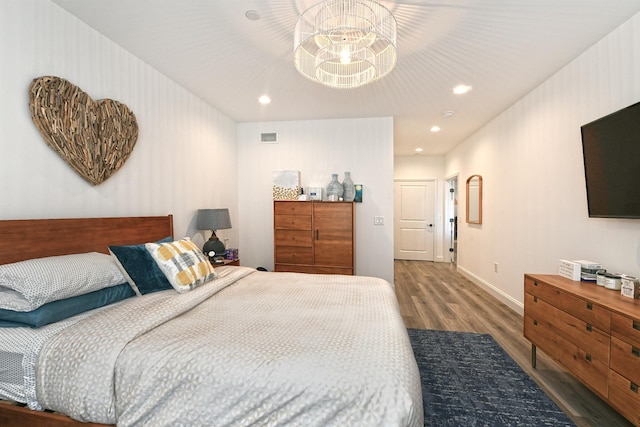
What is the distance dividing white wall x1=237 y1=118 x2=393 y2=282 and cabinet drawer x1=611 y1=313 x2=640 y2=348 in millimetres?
2671

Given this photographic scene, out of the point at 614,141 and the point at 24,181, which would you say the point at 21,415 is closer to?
the point at 24,181

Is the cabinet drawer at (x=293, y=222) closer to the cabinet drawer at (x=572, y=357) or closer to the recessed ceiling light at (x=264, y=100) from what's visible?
the recessed ceiling light at (x=264, y=100)

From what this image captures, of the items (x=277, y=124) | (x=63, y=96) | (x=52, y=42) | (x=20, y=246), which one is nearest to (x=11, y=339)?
(x=20, y=246)

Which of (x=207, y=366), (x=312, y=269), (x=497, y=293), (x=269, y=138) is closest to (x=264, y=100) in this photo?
(x=269, y=138)

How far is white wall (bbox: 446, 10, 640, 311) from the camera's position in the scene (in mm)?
2084

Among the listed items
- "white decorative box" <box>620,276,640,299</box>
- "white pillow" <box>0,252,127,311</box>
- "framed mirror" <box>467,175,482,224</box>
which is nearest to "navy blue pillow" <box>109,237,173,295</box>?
"white pillow" <box>0,252,127,311</box>

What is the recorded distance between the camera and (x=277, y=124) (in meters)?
4.42

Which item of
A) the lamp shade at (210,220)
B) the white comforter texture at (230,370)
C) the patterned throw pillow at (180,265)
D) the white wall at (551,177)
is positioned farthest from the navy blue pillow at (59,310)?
the white wall at (551,177)

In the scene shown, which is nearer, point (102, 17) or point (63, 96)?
point (63, 96)

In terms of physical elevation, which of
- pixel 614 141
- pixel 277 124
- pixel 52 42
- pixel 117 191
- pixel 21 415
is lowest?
pixel 21 415

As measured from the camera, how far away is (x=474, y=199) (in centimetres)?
497

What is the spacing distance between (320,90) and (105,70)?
206cm

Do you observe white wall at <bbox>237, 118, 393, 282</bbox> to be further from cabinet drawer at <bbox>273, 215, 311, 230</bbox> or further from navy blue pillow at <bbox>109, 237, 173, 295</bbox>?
navy blue pillow at <bbox>109, 237, 173, 295</bbox>

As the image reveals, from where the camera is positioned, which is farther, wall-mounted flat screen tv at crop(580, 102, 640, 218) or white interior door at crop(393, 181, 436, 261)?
white interior door at crop(393, 181, 436, 261)
